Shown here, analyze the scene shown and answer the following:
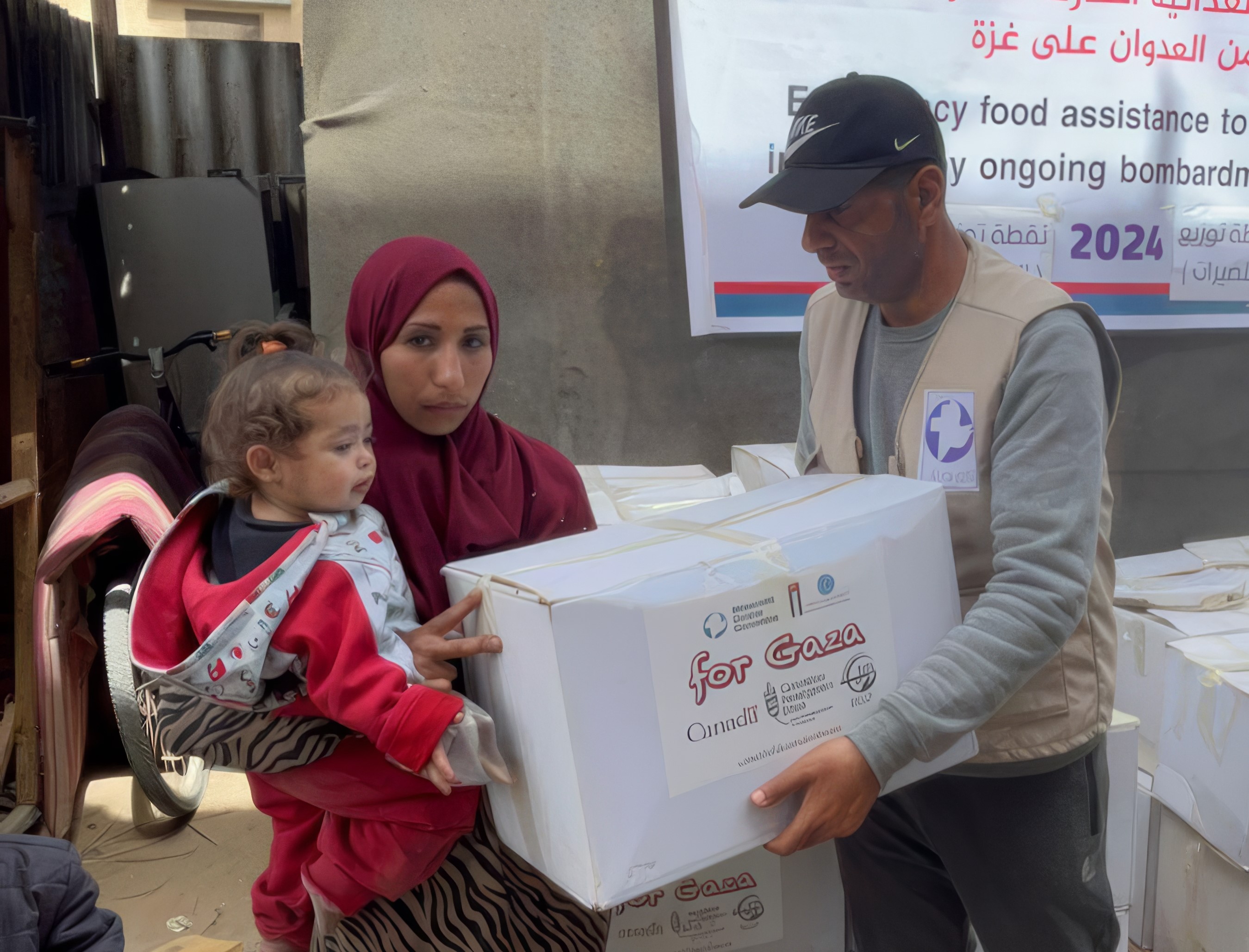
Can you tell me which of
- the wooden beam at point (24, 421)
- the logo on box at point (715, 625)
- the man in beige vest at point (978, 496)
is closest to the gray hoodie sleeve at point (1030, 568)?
the man in beige vest at point (978, 496)

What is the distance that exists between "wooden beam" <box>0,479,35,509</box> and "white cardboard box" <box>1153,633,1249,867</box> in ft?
9.70

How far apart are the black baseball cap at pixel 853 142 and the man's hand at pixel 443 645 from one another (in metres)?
0.65

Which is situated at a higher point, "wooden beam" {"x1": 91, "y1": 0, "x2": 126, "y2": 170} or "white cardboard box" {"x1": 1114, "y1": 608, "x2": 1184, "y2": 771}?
"wooden beam" {"x1": 91, "y1": 0, "x2": 126, "y2": 170}

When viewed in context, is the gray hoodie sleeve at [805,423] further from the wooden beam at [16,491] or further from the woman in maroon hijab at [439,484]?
the wooden beam at [16,491]

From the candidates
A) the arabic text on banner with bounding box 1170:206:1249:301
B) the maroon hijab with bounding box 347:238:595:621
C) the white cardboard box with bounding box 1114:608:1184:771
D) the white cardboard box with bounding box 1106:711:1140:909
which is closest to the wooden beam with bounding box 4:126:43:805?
the maroon hijab with bounding box 347:238:595:621

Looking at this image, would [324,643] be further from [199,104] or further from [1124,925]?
[199,104]

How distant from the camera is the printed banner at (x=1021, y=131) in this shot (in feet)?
9.26

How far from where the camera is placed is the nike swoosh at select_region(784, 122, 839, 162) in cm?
125

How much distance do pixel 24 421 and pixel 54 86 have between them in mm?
1702

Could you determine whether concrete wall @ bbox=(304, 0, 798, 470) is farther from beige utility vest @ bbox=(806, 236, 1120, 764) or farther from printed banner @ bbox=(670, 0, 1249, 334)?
beige utility vest @ bbox=(806, 236, 1120, 764)

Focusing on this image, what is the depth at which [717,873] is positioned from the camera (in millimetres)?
1654

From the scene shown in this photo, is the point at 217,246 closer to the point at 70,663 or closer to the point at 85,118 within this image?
the point at 85,118

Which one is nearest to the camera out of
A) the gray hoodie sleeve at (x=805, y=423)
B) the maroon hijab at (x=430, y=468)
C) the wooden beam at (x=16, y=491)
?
the maroon hijab at (x=430, y=468)

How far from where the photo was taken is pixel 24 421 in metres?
2.86
